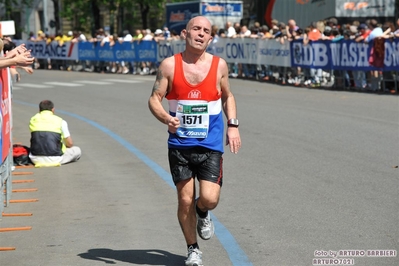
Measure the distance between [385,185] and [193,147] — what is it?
4043 mm

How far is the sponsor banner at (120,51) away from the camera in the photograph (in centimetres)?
3728

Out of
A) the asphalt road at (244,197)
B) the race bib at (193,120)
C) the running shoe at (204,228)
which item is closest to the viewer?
the race bib at (193,120)

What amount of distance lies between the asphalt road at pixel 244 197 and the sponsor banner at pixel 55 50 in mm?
25586

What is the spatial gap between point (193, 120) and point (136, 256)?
126 cm

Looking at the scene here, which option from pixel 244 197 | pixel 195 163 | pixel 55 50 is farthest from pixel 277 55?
pixel 195 163

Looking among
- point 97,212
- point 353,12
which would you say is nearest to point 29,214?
point 97,212

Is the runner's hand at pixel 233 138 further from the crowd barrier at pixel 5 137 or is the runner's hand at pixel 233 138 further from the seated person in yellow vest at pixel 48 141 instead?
the seated person in yellow vest at pixel 48 141

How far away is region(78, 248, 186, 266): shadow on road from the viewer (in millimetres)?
6812

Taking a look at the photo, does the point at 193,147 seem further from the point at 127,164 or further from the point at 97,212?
the point at 127,164

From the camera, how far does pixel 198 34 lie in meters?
6.43

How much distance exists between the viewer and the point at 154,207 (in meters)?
9.04

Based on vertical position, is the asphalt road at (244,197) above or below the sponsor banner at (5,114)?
below

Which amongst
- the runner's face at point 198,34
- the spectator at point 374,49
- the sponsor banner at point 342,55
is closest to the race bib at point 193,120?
the runner's face at point 198,34

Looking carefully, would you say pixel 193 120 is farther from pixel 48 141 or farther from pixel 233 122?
pixel 48 141
